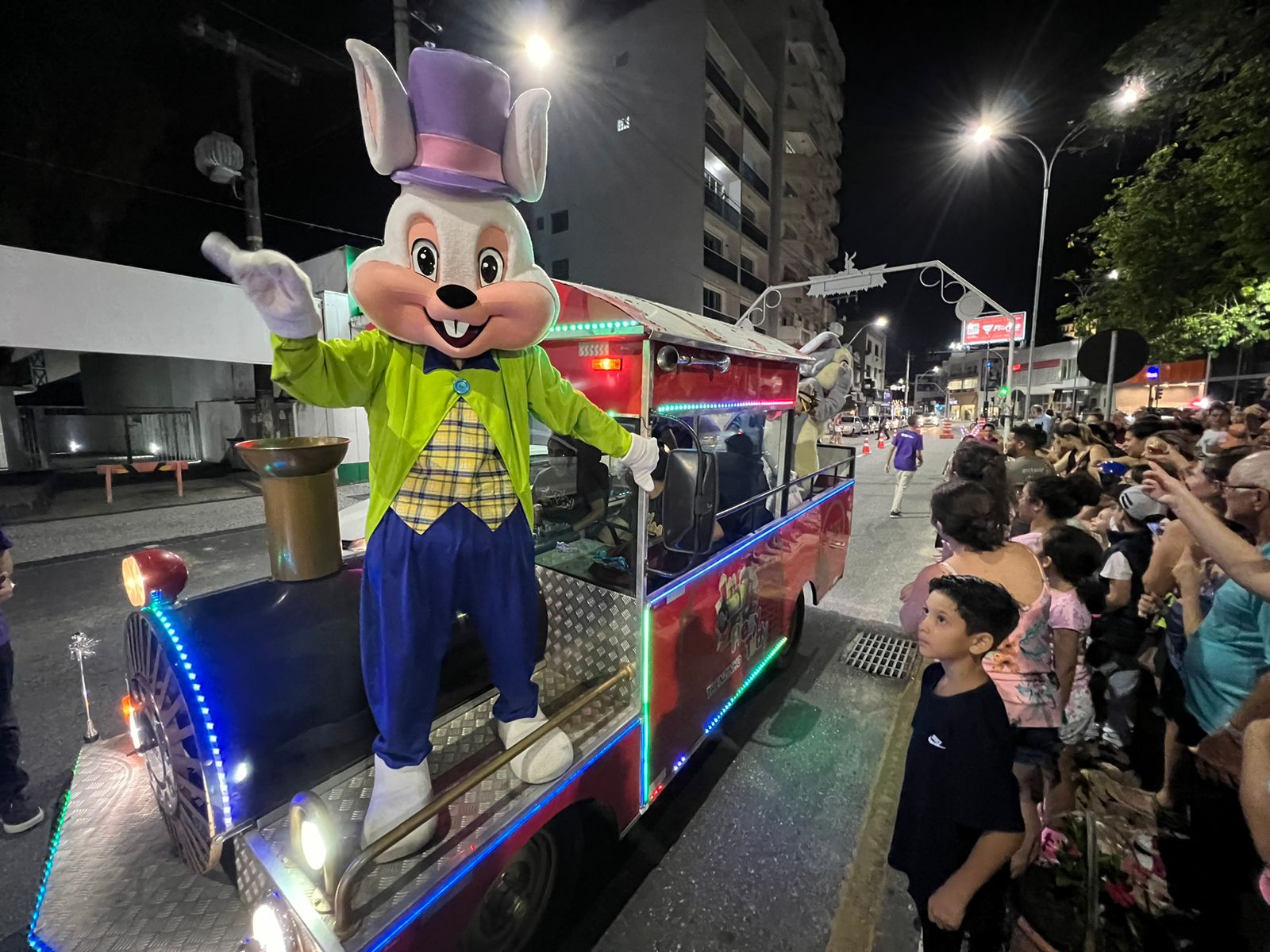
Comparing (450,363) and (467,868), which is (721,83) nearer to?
(450,363)

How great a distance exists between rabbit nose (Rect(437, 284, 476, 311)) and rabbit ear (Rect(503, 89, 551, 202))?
0.47m

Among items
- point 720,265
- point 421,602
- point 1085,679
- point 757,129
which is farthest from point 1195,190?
point 757,129

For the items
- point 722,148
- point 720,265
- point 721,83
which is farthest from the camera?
point 720,265

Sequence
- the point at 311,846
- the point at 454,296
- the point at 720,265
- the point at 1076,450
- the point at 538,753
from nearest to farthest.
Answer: the point at 311,846
the point at 454,296
the point at 538,753
the point at 1076,450
the point at 720,265

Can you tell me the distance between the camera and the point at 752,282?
31.5 m

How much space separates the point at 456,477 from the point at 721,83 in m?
31.5

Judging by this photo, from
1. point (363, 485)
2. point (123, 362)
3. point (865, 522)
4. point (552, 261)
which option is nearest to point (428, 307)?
point (865, 522)

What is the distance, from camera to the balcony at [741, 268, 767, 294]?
98.9 feet

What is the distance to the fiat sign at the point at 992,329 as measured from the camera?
42.8ft

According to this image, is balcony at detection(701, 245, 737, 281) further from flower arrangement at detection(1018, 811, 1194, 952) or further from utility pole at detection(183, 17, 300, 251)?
flower arrangement at detection(1018, 811, 1194, 952)

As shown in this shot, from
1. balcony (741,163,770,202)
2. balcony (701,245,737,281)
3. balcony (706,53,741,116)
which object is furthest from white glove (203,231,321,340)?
balcony (741,163,770,202)

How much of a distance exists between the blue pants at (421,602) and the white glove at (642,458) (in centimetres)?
56

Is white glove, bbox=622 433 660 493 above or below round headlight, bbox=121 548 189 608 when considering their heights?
above

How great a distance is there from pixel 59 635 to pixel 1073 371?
152ft
